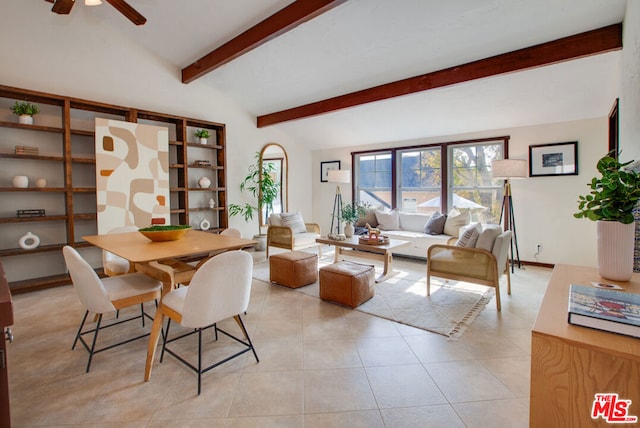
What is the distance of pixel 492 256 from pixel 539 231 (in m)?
2.33

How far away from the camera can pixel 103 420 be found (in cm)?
164

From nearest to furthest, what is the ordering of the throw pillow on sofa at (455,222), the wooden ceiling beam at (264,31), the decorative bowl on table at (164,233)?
the decorative bowl on table at (164,233) → the wooden ceiling beam at (264,31) → the throw pillow on sofa at (455,222)

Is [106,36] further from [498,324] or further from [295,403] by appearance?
[498,324]

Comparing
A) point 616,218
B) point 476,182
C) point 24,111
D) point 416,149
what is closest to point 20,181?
point 24,111

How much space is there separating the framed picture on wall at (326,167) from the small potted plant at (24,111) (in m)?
5.00

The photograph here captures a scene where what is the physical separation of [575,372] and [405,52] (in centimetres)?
369

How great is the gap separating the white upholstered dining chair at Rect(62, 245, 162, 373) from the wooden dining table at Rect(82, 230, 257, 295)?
0.10m

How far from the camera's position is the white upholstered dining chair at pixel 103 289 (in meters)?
1.95

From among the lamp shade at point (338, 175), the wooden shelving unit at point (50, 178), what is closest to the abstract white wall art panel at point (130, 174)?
the wooden shelving unit at point (50, 178)

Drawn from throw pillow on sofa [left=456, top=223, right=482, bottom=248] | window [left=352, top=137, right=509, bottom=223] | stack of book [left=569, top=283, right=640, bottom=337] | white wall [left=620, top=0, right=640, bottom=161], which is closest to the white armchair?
window [left=352, top=137, right=509, bottom=223]

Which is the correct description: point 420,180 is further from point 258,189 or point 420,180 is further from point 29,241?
point 29,241

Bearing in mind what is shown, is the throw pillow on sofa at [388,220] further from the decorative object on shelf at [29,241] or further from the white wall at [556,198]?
the decorative object on shelf at [29,241]

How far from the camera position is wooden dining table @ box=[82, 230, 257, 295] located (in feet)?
6.46

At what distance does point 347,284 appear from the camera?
3.13 m
